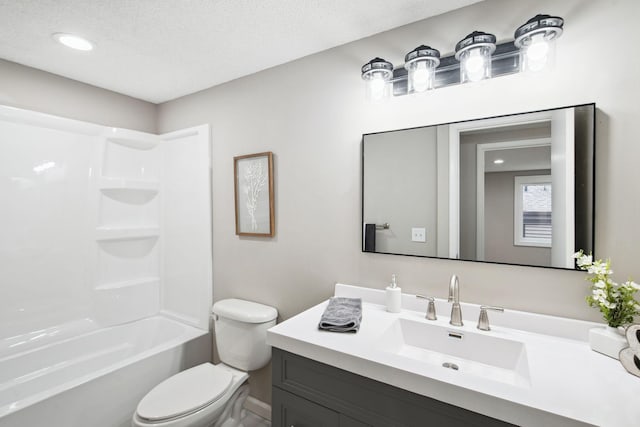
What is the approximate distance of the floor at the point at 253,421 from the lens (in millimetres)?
2127

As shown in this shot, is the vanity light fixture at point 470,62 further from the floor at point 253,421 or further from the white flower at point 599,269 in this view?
the floor at point 253,421

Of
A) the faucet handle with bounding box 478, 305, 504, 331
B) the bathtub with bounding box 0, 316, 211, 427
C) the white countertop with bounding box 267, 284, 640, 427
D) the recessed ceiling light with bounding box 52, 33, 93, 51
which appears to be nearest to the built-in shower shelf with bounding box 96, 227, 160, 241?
the bathtub with bounding box 0, 316, 211, 427

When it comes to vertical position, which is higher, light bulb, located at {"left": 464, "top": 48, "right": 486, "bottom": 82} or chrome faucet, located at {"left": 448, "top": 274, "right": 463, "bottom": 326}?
light bulb, located at {"left": 464, "top": 48, "right": 486, "bottom": 82}

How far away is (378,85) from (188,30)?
1.07 metres

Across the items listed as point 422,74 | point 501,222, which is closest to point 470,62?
point 422,74

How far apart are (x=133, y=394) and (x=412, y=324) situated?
1.75 m

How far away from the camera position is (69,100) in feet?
7.64

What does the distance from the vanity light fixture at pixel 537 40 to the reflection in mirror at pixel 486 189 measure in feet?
0.69

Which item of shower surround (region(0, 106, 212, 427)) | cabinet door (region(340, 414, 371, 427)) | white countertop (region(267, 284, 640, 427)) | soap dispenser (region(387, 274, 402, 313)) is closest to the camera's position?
white countertop (region(267, 284, 640, 427))

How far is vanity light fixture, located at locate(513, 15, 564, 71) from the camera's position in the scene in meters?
1.21

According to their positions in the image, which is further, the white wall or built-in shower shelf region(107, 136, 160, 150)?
built-in shower shelf region(107, 136, 160, 150)

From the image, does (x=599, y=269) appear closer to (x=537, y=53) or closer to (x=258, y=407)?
(x=537, y=53)

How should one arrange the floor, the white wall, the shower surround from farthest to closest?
the floor, the shower surround, the white wall

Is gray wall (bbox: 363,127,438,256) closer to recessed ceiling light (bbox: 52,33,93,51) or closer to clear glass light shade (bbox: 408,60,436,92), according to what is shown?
clear glass light shade (bbox: 408,60,436,92)
